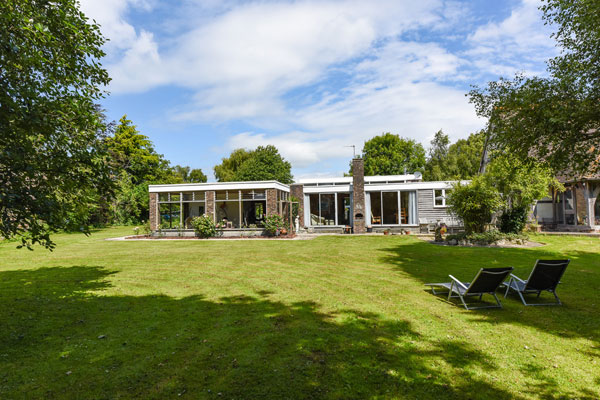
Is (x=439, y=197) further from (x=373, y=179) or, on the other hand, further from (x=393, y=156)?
(x=393, y=156)

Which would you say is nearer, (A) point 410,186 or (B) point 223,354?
(B) point 223,354

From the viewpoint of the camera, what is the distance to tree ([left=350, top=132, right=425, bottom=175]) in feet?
163

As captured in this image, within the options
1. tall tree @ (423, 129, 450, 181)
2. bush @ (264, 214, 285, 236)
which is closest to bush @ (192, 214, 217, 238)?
bush @ (264, 214, 285, 236)

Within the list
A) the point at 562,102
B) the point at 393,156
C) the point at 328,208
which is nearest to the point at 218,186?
the point at 328,208

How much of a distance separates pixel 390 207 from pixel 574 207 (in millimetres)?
11679

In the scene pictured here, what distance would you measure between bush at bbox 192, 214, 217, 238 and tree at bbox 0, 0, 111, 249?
14.3 metres

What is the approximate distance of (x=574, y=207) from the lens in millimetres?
21875

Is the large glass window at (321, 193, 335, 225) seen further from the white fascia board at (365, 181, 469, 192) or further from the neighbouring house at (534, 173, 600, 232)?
the neighbouring house at (534, 173, 600, 232)

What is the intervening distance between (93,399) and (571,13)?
44.4ft

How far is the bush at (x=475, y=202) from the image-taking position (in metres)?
15.3

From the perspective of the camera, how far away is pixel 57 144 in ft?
18.9

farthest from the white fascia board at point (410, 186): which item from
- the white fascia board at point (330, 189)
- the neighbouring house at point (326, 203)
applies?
the white fascia board at point (330, 189)

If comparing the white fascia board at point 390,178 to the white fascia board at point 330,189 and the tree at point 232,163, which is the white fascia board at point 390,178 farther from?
the tree at point 232,163

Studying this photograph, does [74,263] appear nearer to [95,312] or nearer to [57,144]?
[95,312]
